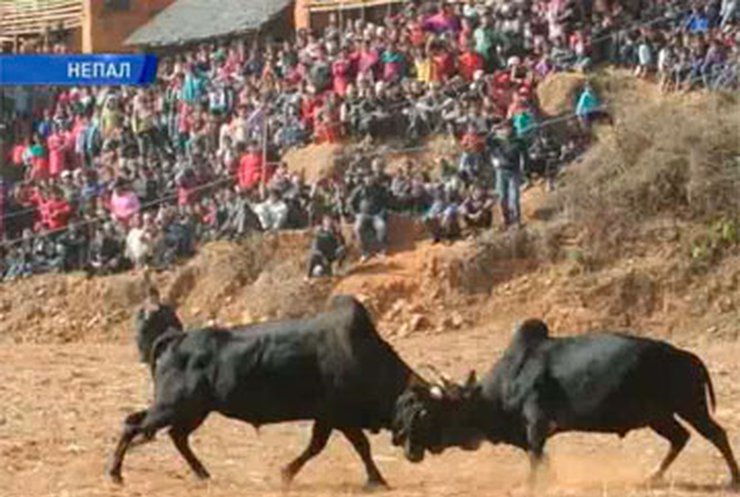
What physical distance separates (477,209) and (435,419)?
17.8 m

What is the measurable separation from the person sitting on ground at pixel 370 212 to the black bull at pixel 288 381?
55.2 feet

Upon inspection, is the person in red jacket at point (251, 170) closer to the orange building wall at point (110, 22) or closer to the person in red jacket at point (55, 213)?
the person in red jacket at point (55, 213)

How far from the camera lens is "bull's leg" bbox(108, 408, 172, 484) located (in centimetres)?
1741

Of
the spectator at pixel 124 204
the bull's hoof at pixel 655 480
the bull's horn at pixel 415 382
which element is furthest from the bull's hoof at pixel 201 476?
the spectator at pixel 124 204

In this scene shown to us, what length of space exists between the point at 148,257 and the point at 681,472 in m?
Result: 21.2

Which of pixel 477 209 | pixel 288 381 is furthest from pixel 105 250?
pixel 288 381

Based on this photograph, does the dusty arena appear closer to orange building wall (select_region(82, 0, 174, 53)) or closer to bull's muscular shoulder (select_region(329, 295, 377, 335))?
bull's muscular shoulder (select_region(329, 295, 377, 335))

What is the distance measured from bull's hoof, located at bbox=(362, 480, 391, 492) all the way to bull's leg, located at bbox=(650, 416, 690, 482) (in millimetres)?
2186

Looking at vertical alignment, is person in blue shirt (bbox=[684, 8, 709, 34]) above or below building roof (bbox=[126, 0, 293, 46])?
above

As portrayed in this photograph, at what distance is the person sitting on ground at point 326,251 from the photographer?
34688 millimetres

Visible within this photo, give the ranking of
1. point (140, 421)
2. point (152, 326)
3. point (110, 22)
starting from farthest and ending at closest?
point (110, 22) < point (152, 326) < point (140, 421)

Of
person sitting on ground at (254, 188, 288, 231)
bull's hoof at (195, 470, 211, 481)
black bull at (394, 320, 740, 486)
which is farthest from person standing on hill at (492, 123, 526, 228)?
black bull at (394, 320, 740, 486)

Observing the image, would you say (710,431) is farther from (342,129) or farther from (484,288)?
(342,129)

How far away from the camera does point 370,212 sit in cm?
3438
